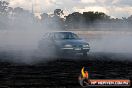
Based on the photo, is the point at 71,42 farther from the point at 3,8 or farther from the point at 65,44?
the point at 3,8

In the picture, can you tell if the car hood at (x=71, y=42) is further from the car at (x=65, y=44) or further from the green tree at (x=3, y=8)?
the green tree at (x=3, y=8)

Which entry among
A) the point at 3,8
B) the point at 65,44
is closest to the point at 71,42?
the point at 65,44

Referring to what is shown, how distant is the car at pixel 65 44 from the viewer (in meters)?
24.0

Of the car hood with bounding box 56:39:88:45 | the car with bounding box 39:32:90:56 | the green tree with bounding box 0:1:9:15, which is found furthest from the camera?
the green tree with bounding box 0:1:9:15

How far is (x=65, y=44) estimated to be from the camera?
947 inches

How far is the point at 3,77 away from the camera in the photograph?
13.0 metres

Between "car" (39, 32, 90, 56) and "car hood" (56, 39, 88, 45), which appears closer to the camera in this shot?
"car" (39, 32, 90, 56)

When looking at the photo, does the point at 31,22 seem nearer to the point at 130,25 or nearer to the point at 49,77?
the point at 130,25

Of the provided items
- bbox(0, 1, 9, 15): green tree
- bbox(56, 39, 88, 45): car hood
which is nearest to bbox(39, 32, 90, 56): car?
bbox(56, 39, 88, 45): car hood

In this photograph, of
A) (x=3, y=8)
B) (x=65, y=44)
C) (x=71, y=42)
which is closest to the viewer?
(x=65, y=44)

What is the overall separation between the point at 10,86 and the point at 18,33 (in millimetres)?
41051

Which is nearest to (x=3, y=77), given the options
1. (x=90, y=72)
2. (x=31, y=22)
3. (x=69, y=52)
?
(x=90, y=72)

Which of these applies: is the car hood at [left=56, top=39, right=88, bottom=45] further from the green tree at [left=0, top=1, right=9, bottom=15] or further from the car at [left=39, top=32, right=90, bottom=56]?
the green tree at [left=0, top=1, right=9, bottom=15]

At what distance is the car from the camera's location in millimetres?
24047
